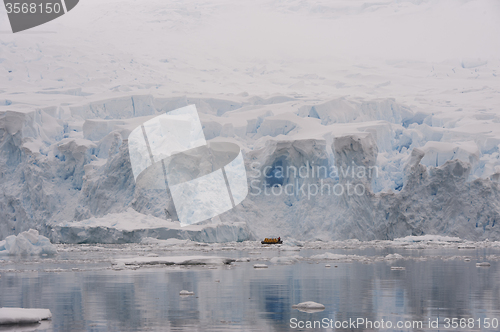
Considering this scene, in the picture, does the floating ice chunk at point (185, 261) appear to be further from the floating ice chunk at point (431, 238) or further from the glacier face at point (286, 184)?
the floating ice chunk at point (431, 238)

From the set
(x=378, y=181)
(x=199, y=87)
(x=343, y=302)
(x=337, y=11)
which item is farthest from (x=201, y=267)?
(x=337, y=11)

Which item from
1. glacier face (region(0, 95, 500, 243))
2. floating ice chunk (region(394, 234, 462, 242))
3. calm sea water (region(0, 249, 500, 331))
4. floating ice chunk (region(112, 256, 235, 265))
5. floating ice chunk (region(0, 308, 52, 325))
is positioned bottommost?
floating ice chunk (region(394, 234, 462, 242))

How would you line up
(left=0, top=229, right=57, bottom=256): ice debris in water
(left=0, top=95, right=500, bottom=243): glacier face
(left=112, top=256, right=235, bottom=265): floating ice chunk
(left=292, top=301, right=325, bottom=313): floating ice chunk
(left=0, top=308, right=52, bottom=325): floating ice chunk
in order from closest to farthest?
(left=0, top=308, right=52, bottom=325): floating ice chunk < (left=292, top=301, right=325, bottom=313): floating ice chunk < (left=112, top=256, right=235, bottom=265): floating ice chunk < (left=0, top=229, right=57, bottom=256): ice debris in water < (left=0, top=95, right=500, bottom=243): glacier face

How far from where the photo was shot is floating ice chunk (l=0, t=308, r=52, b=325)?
5.73m

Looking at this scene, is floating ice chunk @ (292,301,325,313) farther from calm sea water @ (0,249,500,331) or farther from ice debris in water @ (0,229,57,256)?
ice debris in water @ (0,229,57,256)

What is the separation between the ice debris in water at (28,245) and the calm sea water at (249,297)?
7.27 meters

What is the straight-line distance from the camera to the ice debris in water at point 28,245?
19.5 m

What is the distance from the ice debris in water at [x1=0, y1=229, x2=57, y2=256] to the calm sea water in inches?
286

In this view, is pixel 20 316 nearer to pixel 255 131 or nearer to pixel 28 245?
pixel 28 245

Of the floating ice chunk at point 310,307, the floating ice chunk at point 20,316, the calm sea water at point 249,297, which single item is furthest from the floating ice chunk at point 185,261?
the floating ice chunk at point 20,316

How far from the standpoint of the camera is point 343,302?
732 cm

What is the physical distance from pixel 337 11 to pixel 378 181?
51.7m

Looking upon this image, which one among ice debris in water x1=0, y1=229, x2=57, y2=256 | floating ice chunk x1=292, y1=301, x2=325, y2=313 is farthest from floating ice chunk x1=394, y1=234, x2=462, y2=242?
floating ice chunk x1=292, y1=301, x2=325, y2=313

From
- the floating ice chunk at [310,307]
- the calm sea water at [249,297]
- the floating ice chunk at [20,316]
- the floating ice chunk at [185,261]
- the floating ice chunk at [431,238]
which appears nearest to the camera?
the floating ice chunk at [20,316]
